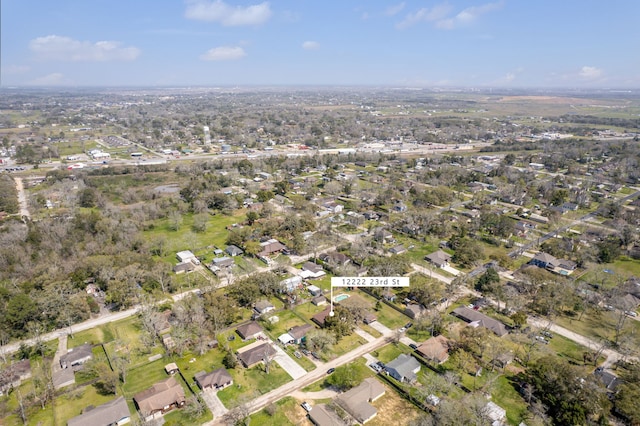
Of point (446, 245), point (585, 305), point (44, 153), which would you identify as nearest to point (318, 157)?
point (446, 245)

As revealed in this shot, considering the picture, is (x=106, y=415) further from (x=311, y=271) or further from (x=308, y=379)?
(x=311, y=271)

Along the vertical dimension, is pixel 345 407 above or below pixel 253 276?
below

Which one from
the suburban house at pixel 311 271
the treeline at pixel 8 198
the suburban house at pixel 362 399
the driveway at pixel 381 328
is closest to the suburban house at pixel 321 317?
the driveway at pixel 381 328

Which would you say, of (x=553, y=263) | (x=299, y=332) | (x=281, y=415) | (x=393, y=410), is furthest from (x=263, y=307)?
(x=553, y=263)

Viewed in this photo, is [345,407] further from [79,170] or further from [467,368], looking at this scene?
[79,170]

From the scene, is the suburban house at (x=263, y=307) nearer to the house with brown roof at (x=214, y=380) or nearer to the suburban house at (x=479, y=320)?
the house with brown roof at (x=214, y=380)
